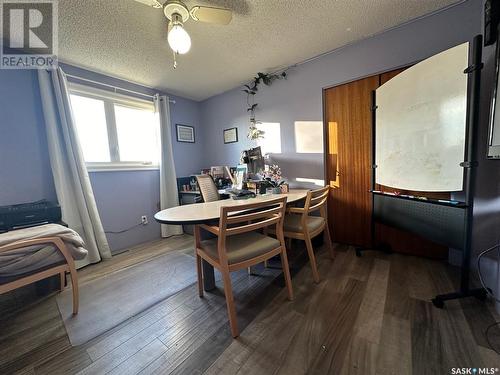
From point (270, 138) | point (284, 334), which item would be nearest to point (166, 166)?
point (270, 138)

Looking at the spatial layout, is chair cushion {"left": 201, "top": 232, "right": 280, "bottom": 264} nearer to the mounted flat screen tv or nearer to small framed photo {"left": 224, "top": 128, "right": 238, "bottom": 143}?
the mounted flat screen tv

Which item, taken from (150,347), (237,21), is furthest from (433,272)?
(237,21)

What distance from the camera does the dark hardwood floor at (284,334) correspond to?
3.36 ft

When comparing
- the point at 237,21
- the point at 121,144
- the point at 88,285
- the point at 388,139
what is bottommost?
the point at 88,285

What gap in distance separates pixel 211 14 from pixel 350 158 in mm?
1954

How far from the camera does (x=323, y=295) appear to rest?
1.54 metres

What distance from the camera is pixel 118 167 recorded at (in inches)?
108

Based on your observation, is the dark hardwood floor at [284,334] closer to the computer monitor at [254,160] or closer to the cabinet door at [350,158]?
the cabinet door at [350,158]

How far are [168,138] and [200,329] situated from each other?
2.71 metres

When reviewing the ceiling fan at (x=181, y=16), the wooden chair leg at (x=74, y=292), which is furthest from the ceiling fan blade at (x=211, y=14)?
the wooden chair leg at (x=74, y=292)

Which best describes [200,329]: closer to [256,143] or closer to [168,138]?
[256,143]

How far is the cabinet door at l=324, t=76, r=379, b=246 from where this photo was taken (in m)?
2.19

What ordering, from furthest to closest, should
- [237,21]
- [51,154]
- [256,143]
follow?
[256,143]
[51,154]
[237,21]

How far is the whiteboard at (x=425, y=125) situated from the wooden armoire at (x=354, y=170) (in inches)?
9.1
